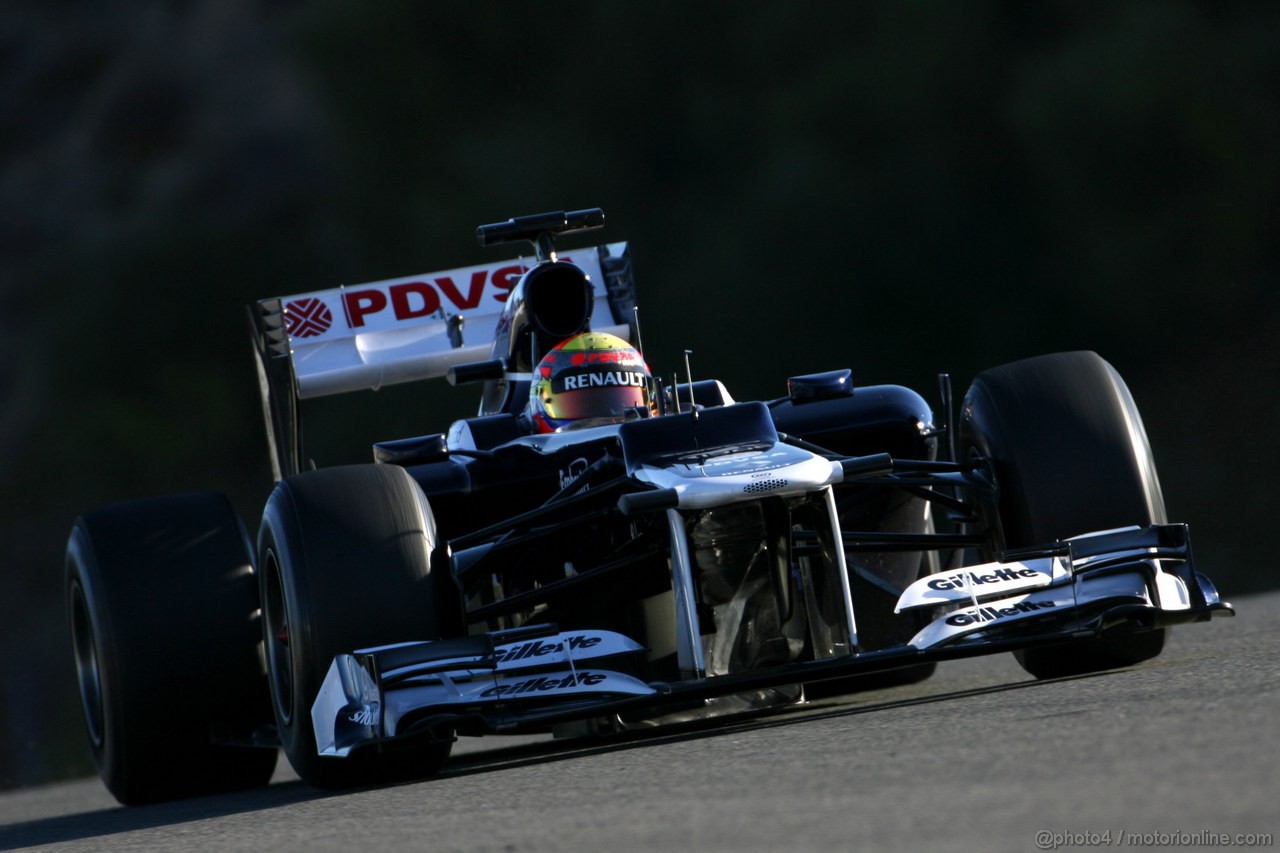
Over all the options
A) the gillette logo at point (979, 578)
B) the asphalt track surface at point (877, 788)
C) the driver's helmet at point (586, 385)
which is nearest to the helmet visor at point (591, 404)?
the driver's helmet at point (586, 385)

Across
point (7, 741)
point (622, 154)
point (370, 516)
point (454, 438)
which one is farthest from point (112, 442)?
point (370, 516)

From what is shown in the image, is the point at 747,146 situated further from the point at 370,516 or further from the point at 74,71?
the point at 370,516

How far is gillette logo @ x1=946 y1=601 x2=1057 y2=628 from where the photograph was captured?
627 centimetres

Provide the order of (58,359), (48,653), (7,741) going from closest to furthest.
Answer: (7,741)
(48,653)
(58,359)

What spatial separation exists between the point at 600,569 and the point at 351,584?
890mm

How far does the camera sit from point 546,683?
6117 millimetres

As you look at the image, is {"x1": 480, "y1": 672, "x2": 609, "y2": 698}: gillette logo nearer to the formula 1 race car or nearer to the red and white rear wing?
the formula 1 race car

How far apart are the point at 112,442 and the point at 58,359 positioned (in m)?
2.26

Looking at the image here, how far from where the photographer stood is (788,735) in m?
5.86

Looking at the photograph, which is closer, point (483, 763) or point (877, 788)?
point (877, 788)

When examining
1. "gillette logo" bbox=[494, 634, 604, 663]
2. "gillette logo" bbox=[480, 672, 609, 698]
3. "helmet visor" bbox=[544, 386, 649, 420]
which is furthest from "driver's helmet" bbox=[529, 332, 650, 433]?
"gillette logo" bbox=[480, 672, 609, 698]

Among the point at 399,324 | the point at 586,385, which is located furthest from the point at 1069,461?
the point at 399,324
